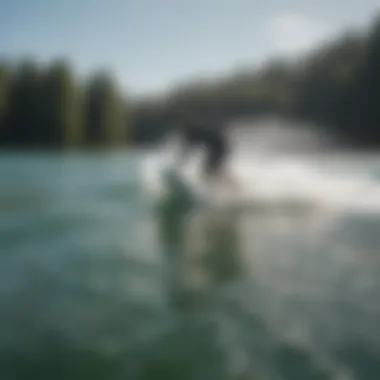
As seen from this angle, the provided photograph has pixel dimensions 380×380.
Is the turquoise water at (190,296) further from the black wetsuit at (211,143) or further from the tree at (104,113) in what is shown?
the tree at (104,113)

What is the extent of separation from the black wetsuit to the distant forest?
2.23 ft

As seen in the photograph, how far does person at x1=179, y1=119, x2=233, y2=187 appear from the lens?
8.21m

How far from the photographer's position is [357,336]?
277 centimetres

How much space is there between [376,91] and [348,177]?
188 inches

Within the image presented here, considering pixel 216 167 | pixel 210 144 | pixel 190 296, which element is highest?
pixel 210 144

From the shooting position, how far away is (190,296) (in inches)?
138

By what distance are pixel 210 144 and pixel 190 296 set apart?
494 centimetres

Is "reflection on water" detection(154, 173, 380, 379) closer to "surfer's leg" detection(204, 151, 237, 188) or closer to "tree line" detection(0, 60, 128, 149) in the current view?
"surfer's leg" detection(204, 151, 237, 188)

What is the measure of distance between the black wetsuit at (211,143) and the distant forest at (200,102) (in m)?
0.68

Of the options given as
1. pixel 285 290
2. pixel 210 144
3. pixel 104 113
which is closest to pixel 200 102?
pixel 210 144

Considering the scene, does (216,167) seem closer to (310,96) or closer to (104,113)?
(310,96)

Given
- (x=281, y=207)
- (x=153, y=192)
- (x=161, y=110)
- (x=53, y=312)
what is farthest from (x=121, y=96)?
(x=53, y=312)

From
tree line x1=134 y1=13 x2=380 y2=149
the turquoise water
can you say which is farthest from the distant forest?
the turquoise water

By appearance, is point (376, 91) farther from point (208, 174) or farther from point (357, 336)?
point (357, 336)
